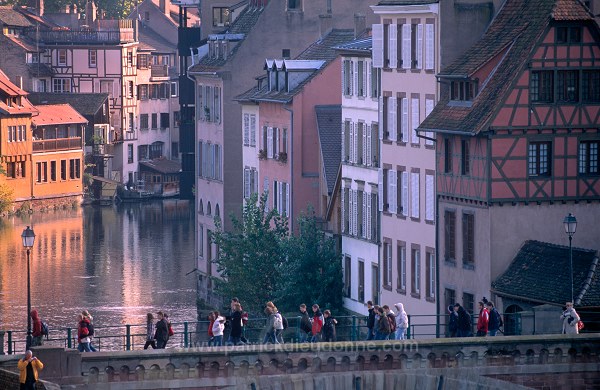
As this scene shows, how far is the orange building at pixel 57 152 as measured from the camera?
160 metres

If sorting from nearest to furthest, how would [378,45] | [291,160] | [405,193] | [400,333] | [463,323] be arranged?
[400,333] < [463,323] < [405,193] < [378,45] < [291,160]

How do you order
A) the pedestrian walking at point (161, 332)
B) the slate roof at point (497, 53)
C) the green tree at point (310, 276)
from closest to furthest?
1. the pedestrian walking at point (161, 332)
2. the slate roof at point (497, 53)
3. the green tree at point (310, 276)

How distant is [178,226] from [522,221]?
72866 mm

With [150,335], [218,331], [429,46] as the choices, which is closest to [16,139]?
[429,46]

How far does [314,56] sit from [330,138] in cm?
605

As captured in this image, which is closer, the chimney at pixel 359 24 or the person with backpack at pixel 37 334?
the person with backpack at pixel 37 334

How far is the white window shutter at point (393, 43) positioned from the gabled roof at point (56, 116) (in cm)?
8078

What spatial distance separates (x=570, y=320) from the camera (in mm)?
64250

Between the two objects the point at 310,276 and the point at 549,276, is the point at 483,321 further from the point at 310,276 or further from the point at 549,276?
the point at 310,276

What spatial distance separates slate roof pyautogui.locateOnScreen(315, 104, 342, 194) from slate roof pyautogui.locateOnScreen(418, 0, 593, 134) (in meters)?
15.7

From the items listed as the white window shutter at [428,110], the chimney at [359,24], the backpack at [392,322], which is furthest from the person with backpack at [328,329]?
the chimney at [359,24]

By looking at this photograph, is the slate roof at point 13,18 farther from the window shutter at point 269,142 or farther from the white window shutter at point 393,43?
the white window shutter at point 393,43

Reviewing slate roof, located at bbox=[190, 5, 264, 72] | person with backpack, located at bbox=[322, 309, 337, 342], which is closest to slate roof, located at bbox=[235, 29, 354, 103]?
slate roof, located at bbox=[190, 5, 264, 72]

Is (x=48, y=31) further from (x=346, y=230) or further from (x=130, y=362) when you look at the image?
(x=130, y=362)
